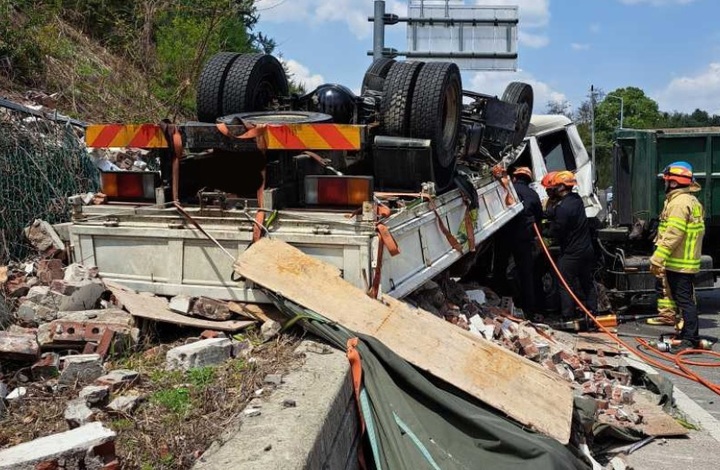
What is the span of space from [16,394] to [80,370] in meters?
0.29

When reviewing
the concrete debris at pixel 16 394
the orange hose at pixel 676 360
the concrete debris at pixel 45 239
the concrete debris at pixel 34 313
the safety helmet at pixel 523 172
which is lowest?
the orange hose at pixel 676 360

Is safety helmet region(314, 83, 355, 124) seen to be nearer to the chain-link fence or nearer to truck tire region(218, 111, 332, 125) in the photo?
truck tire region(218, 111, 332, 125)

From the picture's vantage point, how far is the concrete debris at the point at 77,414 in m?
2.86

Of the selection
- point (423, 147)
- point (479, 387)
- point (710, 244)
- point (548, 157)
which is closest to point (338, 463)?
point (479, 387)

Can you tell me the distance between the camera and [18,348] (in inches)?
136

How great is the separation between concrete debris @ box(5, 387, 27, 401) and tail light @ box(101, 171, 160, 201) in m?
1.96

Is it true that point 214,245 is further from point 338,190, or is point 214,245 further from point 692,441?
point 692,441

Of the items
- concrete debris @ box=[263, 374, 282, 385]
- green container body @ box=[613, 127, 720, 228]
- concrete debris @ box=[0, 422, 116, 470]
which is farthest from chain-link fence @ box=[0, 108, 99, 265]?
green container body @ box=[613, 127, 720, 228]

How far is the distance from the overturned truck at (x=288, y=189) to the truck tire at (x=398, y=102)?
0.4 inches

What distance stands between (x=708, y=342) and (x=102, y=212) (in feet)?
19.7

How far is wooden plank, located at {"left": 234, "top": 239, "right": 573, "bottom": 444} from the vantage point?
363 centimetres

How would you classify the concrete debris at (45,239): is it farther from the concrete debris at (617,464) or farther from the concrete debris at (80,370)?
the concrete debris at (617,464)

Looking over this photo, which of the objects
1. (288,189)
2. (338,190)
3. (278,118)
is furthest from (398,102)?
(338,190)

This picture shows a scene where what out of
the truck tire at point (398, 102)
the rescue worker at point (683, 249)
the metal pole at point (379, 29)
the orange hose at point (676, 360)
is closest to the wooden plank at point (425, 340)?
the truck tire at point (398, 102)
